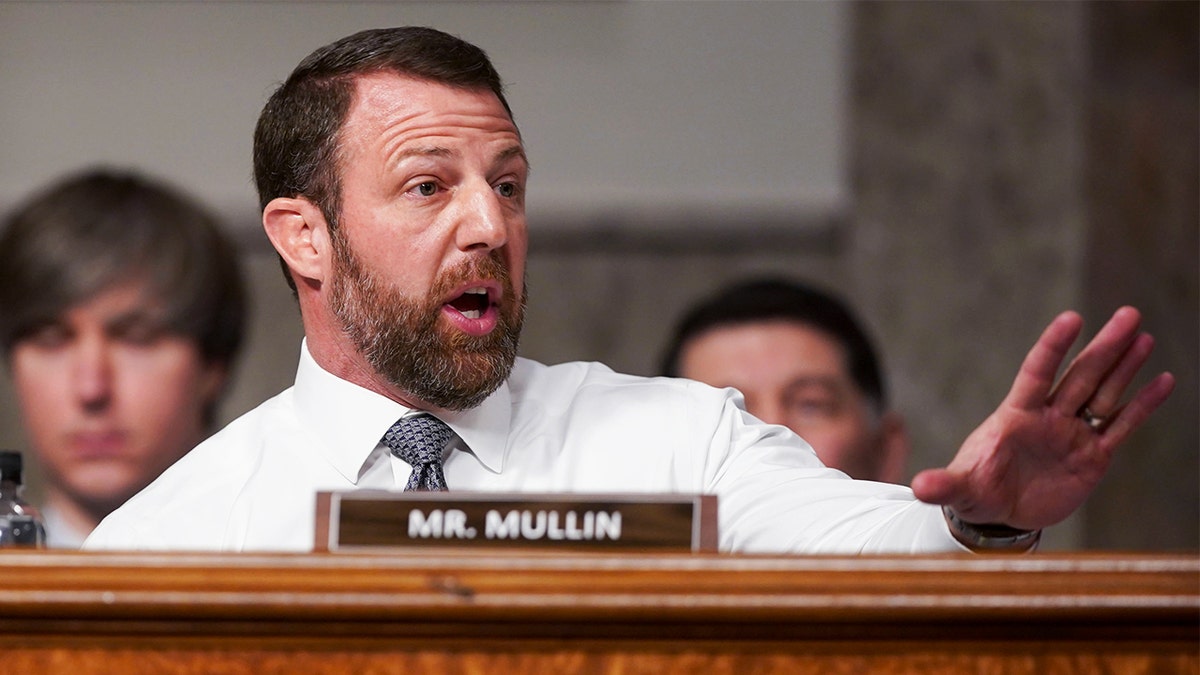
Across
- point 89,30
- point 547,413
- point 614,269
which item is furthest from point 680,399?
point 89,30

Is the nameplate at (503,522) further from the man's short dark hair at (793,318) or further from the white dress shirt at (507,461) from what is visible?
the man's short dark hair at (793,318)

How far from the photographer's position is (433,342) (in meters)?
1.56

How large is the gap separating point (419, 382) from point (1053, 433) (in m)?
0.69

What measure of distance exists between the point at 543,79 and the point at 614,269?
508mm

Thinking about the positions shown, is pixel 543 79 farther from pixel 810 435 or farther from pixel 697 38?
pixel 810 435

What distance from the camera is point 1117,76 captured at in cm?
371

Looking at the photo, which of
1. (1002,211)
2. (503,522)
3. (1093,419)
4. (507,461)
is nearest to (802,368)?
(507,461)

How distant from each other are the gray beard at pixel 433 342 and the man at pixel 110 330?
151 centimetres

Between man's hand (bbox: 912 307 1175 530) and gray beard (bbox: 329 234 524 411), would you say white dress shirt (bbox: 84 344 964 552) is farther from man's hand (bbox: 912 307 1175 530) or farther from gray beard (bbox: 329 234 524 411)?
man's hand (bbox: 912 307 1175 530)

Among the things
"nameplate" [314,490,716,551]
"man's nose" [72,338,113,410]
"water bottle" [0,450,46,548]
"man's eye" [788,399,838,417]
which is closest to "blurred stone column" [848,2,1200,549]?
"man's eye" [788,399,838,417]

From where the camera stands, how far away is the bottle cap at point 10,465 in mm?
1291

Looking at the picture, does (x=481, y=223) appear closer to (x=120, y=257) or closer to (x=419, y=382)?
(x=419, y=382)

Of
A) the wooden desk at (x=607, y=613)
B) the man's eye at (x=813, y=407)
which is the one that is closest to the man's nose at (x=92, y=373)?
the man's eye at (x=813, y=407)

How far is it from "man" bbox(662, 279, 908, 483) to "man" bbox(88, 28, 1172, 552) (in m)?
0.82
